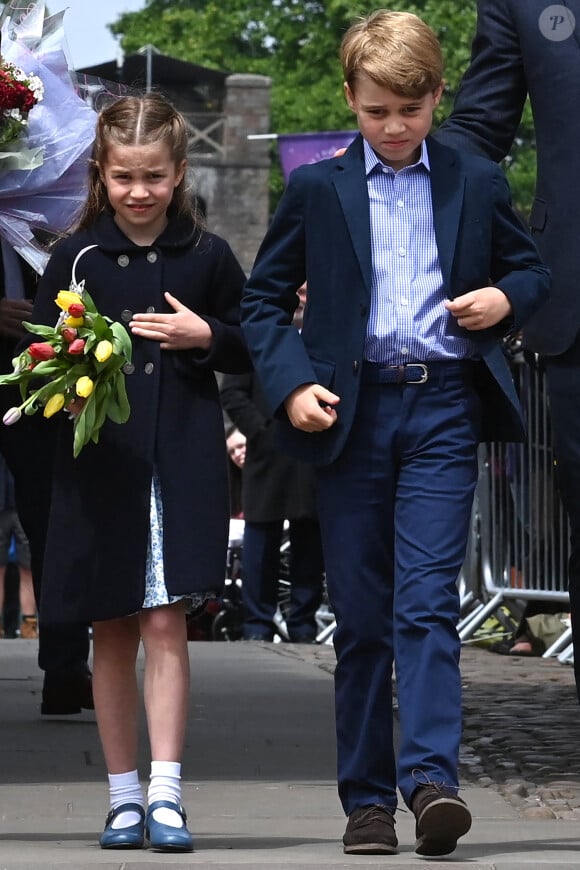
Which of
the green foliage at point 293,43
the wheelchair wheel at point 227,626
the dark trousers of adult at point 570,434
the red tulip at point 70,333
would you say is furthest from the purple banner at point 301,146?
the red tulip at point 70,333

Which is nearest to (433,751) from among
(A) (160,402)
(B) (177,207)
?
(A) (160,402)

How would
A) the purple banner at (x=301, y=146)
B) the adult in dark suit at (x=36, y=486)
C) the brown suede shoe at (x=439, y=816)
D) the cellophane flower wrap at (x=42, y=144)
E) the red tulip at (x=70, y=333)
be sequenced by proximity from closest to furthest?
the brown suede shoe at (x=439, y=816)
the red tulip at (x=70, y=333)
the cellophane flower wrap at (x=42, y=144)
the adult in dark suit at (x=36, y=486)
the purple banner at (x=301, y=146)

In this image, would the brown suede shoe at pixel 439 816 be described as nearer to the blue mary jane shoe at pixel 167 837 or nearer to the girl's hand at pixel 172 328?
the blue mary jane shoe at pixel 167 837

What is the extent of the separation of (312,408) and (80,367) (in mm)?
512

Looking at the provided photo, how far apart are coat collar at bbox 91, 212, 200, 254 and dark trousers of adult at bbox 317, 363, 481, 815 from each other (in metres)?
0.58

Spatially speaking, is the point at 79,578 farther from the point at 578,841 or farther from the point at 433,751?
the point at 578,841

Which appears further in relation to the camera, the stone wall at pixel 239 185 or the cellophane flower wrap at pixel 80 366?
the stone wall at pixel 239 185

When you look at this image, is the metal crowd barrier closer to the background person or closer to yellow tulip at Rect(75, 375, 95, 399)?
the background person

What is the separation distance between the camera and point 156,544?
4.86 m

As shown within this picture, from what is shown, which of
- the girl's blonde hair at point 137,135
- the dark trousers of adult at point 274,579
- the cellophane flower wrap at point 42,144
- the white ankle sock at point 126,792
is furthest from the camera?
the dark trousers of adult at point 274,579

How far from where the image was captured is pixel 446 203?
4.71m

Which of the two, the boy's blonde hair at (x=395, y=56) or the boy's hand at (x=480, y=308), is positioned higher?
the boy's blonde hair at (x=395, y=56)

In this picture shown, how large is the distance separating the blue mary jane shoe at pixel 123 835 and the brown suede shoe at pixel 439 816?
66 cm

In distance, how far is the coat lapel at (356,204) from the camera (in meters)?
4.66
